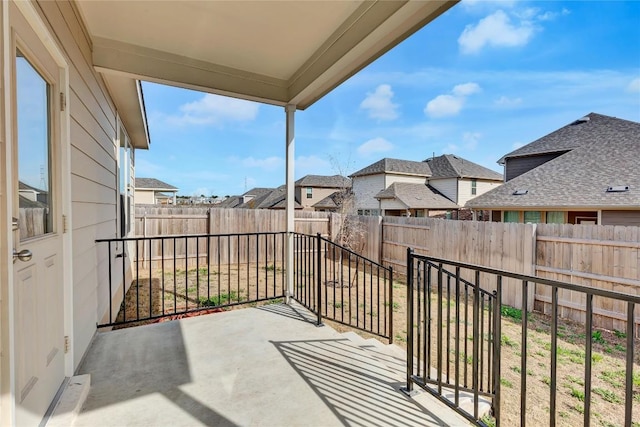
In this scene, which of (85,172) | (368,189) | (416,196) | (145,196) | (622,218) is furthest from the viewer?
(145,196)

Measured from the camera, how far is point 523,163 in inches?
431

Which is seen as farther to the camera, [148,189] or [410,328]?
[148,189]

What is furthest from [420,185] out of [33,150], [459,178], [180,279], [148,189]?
[33,150]

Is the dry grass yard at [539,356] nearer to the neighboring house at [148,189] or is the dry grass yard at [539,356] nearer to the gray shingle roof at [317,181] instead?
the neighboring house at [148,189]

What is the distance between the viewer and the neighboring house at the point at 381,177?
17297 mm

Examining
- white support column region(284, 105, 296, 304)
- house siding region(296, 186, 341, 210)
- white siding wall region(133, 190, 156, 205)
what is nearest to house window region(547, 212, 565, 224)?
white support column region(284, 105, 296, 304)

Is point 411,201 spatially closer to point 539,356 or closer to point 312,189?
point 312,189

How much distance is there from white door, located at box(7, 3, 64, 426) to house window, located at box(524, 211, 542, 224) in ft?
34.4

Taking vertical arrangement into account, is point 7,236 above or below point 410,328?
above

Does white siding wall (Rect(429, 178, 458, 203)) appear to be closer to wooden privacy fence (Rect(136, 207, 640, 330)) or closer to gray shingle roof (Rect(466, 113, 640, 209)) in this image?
gray shingle roof (Rect(466, 113, 640, 209))

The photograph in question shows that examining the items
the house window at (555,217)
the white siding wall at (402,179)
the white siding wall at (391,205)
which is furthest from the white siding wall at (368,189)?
the house window at (555,217)

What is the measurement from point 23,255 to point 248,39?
7.46 feet

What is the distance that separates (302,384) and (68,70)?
259cm

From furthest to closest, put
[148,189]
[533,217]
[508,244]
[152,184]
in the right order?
[152,184], [148,189], [533,217], [508,244]
